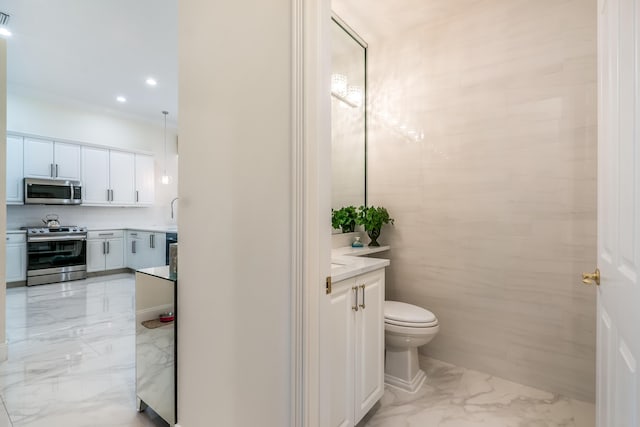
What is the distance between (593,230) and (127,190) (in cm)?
651

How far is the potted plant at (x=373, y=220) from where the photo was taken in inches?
98.5

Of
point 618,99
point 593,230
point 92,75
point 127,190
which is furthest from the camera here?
point 127,190

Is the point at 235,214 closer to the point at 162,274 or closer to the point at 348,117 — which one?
the point at 162,274

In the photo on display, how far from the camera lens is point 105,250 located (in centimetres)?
529

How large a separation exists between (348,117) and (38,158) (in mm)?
4974

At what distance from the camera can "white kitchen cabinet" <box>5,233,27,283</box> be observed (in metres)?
4.33

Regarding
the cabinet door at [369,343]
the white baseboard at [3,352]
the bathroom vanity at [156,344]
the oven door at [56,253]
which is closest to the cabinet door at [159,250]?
the oven door at [56,253]

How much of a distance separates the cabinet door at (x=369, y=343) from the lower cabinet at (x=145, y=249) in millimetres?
4008

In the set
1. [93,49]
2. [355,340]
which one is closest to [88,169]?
[93,49]

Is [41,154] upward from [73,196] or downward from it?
upward

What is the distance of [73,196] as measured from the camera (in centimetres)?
489

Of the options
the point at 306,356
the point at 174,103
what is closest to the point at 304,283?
the point at 306,356

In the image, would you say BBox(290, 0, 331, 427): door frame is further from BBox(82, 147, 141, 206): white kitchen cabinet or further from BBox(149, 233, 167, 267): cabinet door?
BBox(82, 147, 141, 206): white kitchen cabinet

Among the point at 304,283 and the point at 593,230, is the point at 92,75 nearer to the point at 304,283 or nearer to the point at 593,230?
the point at 304,283
